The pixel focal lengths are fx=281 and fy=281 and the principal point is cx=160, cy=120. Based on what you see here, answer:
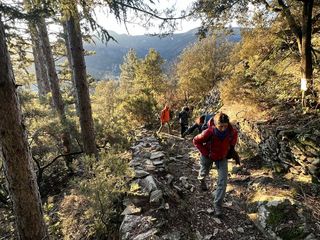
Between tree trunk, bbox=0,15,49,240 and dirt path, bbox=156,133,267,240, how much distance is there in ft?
6.20

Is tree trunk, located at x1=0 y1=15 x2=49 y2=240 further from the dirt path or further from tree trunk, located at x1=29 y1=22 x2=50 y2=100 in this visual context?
tree trunk, located at x1=29 y1=22 x2=50 y2=100

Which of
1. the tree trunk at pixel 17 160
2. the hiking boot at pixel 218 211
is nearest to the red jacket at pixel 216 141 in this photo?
the hiking boot at pixel 218 211

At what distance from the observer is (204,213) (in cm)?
501

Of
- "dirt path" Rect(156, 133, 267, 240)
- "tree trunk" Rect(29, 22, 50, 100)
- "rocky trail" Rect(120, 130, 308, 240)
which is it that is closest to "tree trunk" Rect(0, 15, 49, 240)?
"rocky trail" Rect(120, 130, 308, 240)

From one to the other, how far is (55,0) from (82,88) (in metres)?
2.41

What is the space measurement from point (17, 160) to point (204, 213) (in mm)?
3185

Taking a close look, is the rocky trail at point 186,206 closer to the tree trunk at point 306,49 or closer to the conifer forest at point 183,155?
the conifer forest at point 183,155

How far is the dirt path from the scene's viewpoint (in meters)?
4.40

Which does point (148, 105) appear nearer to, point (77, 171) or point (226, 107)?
point (226, 107)

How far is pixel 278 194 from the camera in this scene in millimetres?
5066

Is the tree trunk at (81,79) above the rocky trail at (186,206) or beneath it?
above

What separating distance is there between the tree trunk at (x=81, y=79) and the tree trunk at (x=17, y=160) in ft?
9.14

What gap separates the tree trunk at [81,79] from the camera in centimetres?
633

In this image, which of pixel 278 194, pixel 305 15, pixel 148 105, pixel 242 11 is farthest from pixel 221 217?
pixel 148 105
